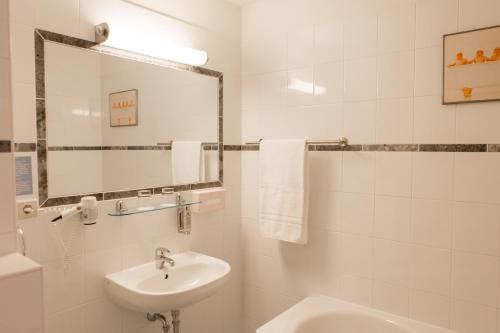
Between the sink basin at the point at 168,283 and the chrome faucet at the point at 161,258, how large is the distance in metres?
0.03

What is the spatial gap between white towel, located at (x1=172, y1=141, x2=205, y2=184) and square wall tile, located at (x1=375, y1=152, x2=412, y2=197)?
1.03 metres

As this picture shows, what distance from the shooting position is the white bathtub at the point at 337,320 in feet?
6.03

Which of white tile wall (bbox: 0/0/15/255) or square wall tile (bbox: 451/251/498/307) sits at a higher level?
white tile wall (bbox: 0/0/15/255)

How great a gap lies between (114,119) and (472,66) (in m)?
1.70

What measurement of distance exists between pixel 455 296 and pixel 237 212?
4.47ft

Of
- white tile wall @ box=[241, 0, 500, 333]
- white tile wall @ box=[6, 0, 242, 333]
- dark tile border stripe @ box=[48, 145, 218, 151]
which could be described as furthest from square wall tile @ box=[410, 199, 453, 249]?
dark tile border stripe @ box=[48, 145, 218, 151]

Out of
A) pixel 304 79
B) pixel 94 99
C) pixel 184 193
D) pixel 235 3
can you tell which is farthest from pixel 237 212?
pixel 235 3

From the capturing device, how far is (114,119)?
1779 millimetres

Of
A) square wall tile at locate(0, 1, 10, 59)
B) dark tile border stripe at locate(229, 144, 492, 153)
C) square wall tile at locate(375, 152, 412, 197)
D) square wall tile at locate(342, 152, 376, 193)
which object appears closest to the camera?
square wall tile at locate(0, 1, 10, 59)

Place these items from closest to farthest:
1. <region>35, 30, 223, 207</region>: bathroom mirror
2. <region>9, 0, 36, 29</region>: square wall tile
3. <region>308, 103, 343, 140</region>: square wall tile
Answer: <region>9, 0, 36, 29</region>: square wall tile, <region>35, 30, 223, 207</region>: bathroom mirror, <region>308, 103, 343, 140</region>: square wall tile

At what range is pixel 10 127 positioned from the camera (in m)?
1.01

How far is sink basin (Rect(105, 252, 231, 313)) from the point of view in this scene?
1.56 metres

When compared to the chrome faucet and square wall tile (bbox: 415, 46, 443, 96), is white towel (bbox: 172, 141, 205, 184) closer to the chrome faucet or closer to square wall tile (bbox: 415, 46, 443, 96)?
the chrome faucet

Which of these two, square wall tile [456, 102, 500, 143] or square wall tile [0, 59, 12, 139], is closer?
square wall tile [0, 59, 12, 139]
